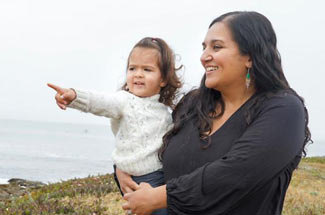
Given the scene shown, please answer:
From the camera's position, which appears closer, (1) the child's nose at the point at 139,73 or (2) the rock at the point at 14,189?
(1) the child's nose at the point at 139,73

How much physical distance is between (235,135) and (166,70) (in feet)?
4.07

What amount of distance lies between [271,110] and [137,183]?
1.42 metres

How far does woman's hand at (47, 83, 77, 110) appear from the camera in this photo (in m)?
3.30

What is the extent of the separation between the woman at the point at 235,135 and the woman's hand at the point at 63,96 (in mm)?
827

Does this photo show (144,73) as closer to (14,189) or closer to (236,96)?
(236,96)

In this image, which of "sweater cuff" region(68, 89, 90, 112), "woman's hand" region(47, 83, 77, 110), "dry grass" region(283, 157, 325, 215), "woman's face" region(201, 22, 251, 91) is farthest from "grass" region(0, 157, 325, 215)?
"woman's face" region(201, 22, 251, 91)

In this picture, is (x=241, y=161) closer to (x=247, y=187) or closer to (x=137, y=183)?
(x=247, y=187)

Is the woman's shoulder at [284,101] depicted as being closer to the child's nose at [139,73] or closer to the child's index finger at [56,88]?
the child's nose at [139,73]

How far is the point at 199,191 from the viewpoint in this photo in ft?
9.95

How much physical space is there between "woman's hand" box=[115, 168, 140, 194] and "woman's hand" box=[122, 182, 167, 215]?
351 millimetres

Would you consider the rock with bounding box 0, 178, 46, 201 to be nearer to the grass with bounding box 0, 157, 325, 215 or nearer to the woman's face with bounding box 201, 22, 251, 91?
the grass with bounding box 0, 157, 325, 215

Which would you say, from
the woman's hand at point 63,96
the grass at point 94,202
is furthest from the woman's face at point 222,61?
the grass at point 94,202

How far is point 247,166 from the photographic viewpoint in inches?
116

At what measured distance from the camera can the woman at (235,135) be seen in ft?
9.75
